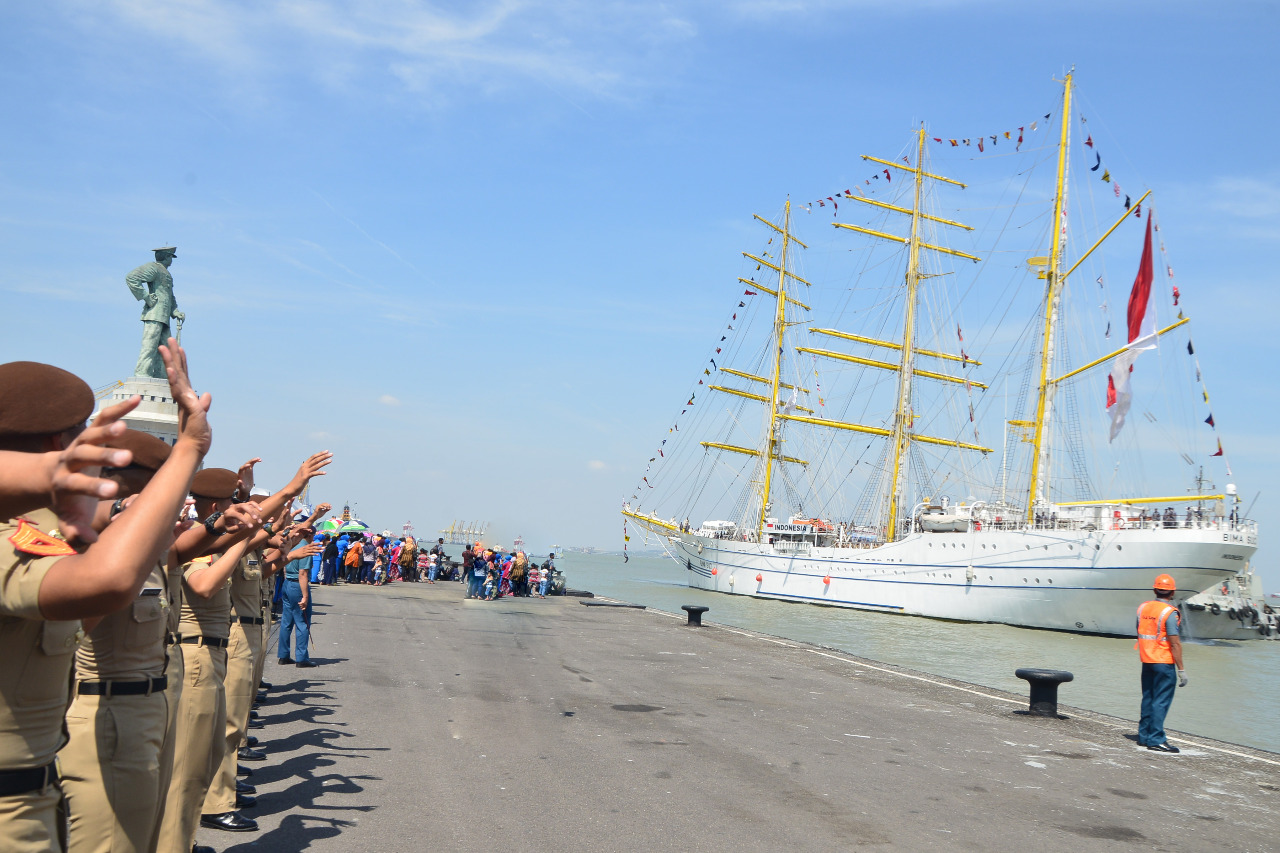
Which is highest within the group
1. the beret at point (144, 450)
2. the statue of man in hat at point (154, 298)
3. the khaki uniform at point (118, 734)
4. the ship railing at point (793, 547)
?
the statue of man in hat at point (154, 298)

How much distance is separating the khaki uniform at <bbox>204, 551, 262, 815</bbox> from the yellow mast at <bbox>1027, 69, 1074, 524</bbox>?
156ft

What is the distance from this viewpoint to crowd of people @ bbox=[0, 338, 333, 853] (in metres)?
2.30

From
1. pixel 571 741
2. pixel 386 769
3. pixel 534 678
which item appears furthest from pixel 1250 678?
pixel 386 769

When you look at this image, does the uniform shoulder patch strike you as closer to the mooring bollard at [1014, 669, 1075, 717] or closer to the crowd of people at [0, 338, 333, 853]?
the crowd of people at [0, 338, 333, 853]

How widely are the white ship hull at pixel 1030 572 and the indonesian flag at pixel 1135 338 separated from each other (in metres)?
7.60

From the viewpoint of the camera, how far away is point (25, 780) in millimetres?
2604

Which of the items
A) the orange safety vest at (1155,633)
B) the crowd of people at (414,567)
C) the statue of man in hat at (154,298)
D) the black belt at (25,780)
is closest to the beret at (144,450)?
the black belt at (25,780)

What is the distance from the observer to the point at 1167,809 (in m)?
7.45

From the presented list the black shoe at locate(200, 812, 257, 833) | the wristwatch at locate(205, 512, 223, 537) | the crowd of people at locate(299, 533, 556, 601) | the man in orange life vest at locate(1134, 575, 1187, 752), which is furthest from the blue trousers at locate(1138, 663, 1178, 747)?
the crowd of people at locate(299, 533, 556, 601)

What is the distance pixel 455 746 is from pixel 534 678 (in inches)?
169

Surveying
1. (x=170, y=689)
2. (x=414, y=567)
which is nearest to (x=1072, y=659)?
(x=414, y=567)

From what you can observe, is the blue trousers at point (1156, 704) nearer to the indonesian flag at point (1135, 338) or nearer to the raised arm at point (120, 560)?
the raised arm at point (120, 560)

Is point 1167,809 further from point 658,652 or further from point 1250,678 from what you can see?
point 1250,678

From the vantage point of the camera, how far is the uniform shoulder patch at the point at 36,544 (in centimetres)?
239
